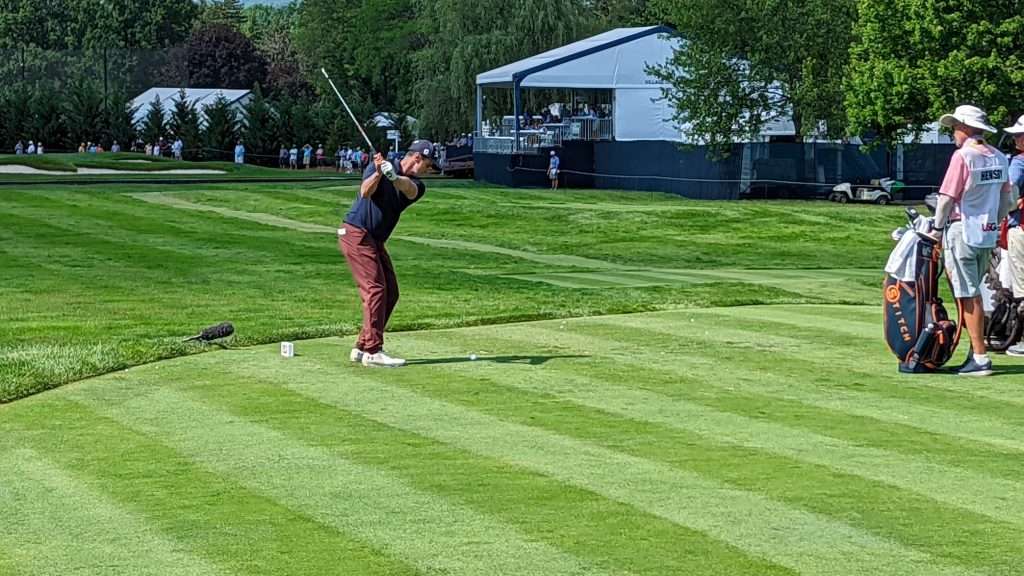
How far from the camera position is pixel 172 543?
8.08 m

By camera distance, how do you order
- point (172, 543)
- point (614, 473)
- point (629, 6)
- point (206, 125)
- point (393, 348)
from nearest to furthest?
point (172, 543) < point (614, 473) < point (393, 348) < point (206, 125) < point (629, 6)

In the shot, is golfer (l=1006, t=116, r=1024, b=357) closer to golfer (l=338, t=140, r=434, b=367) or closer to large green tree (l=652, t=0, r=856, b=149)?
golfer (l=338, t=140, r=434, b=367)

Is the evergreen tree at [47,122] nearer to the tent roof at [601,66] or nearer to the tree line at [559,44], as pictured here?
the tree line at [559,44]

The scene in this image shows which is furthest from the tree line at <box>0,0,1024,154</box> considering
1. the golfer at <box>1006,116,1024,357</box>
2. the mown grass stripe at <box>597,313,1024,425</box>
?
the golfer at <box>1006,116,1024,357</box>

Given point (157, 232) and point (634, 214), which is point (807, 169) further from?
point (157, 232)

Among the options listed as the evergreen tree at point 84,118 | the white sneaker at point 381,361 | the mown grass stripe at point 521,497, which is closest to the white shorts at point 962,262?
the white sneaker at point 381,361

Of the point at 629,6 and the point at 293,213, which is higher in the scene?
the point at 629,6

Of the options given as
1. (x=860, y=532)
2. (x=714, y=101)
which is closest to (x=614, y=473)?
(x=860, y=532)

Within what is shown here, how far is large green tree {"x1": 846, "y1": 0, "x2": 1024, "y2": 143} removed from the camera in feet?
163

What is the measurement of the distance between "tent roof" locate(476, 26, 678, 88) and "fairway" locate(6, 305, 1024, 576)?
160ft

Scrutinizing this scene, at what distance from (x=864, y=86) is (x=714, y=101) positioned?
6.70 m

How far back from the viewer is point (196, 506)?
A: 8.83 meters

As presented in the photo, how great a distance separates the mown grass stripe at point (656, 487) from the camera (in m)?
7.85

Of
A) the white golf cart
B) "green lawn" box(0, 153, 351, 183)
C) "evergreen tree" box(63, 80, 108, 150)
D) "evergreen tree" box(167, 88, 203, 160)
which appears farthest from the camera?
"evergreen tree" box(63, 80, 108, 150)
